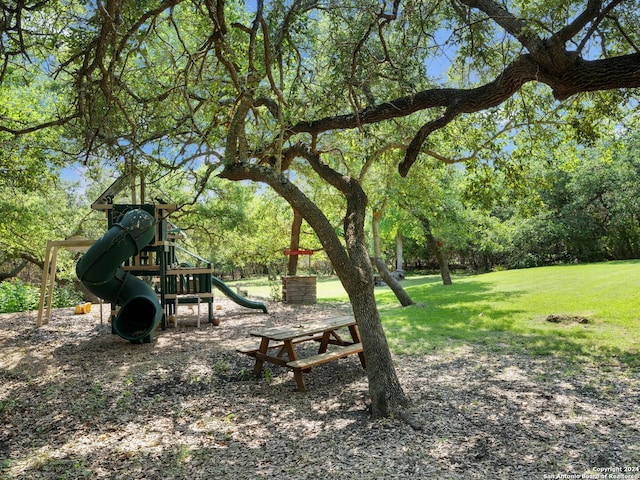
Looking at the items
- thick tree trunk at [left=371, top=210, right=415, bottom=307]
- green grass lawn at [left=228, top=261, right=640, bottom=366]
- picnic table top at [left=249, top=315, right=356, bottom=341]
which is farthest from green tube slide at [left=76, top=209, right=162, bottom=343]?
thick tree trunk at [left=371, top=210, right=415, bottom=307]

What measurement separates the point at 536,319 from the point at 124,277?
879 cm

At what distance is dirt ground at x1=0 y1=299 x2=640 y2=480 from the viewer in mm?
3594

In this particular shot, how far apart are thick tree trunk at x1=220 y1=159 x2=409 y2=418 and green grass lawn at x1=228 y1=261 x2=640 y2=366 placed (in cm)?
291

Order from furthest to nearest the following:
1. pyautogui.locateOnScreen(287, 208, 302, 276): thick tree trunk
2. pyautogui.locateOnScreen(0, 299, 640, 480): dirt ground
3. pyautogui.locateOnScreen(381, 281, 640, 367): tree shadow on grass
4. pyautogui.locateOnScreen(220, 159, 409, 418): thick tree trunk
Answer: pyautogui.locateOnScreen(287, 208, 302, 276): thick tree trunk, pyautogui.locateOnScreen(381, 281, 640, 367): tree shadow on grass, pyautogui.locateOnScreen(220, 159, 409, 418): thick tree trunk, pyautogui.locateOnScreen(0, 299, 640, 480): dirt ground

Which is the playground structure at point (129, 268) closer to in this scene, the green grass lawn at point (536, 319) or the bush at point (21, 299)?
the green grass lawn at point (536, 319)

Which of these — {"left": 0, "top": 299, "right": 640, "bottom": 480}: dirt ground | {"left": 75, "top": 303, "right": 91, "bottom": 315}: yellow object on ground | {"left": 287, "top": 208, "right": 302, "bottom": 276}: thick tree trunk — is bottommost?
{"left": 0, "top": 299, "right": 640, "bottom": 480}: dirt ground

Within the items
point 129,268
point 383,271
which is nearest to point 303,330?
point 129,268

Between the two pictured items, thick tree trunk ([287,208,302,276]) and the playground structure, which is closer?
the playground structure

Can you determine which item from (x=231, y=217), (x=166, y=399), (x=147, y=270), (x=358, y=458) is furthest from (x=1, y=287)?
(x=358, y=458)

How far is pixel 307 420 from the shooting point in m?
4.66

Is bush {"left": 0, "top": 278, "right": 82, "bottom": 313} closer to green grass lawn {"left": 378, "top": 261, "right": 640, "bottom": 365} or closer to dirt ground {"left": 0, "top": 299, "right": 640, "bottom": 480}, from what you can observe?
dirt ground {"left": 0, "top": 299, "right": 640, "bottom": 480}

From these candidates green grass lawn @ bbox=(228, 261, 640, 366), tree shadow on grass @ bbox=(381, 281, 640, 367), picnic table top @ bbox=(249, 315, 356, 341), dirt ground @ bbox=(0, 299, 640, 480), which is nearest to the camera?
dirt ground @ bbox=(0, 299, 640, 480)

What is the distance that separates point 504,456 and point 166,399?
150 inches

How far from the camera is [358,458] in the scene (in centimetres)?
371
